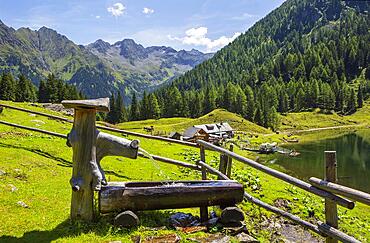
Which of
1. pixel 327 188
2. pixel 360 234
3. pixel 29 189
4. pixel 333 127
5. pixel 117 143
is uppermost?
pixel 117 143

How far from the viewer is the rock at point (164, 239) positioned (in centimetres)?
864

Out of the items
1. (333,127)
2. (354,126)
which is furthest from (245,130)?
(354,126)

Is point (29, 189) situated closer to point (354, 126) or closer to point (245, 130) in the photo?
point (245, 130)

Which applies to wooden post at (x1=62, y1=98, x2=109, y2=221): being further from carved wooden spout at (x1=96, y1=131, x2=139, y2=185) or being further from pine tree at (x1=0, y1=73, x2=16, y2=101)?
pine tree at (x1=0, y1=73, x2=16, y2=101)

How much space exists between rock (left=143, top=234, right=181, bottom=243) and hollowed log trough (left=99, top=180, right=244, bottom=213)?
101cm

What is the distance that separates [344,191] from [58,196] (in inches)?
390

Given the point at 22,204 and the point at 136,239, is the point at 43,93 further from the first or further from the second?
the point at 136,239

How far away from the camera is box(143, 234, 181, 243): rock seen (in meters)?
8.64

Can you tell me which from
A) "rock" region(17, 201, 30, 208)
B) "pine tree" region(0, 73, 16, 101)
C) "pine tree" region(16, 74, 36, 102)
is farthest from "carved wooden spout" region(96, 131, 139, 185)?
"pine tree" region(16, 74, 36, 102)

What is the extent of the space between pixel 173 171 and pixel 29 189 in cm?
1003

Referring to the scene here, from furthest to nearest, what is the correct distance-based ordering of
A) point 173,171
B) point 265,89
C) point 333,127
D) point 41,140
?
→ point 265,89, point 333,127, point 41,140, point 173,171

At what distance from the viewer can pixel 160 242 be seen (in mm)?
8578

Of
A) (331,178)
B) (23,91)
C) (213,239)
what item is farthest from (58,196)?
(23,91)

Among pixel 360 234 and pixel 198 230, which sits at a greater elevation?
pixel 198 230
